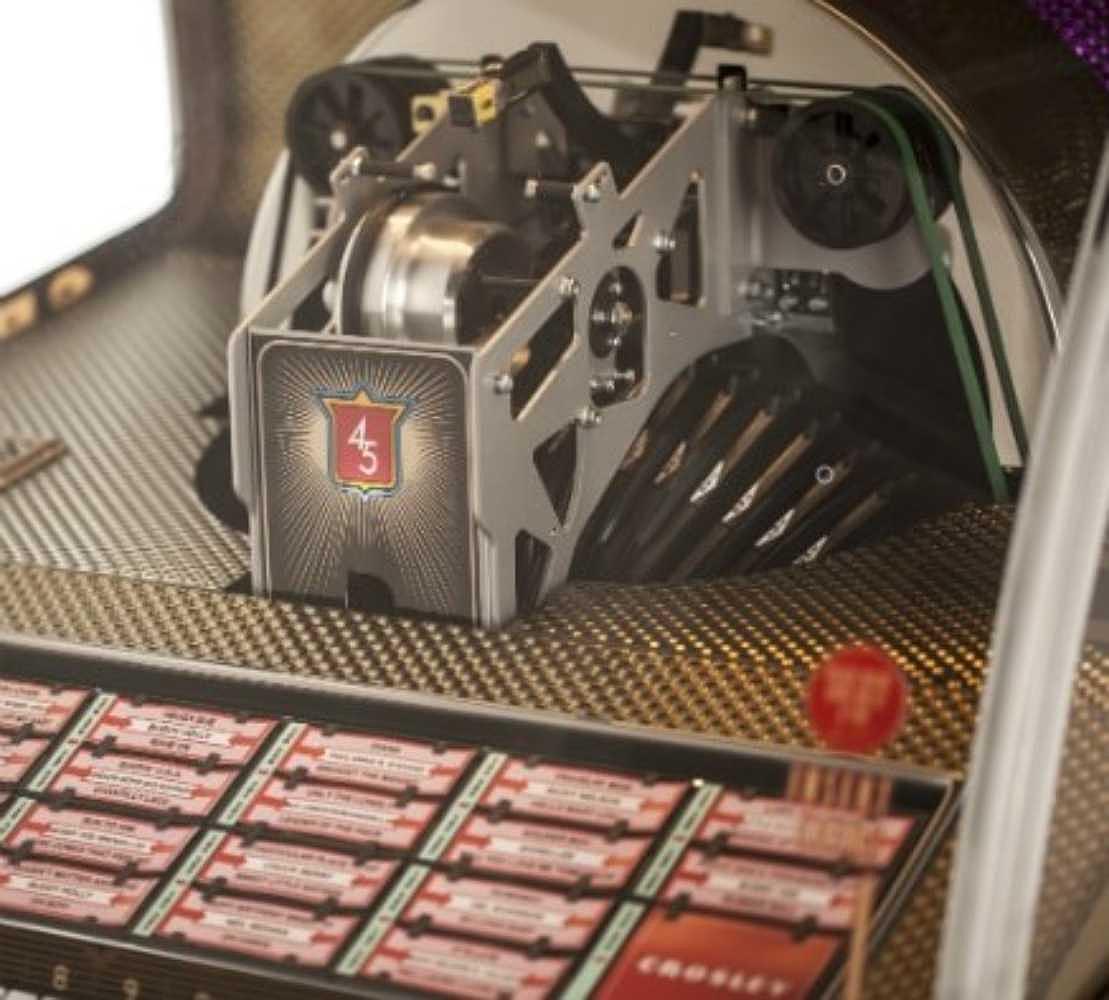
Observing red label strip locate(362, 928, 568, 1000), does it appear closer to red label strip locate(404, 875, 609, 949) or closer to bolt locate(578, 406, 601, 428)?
red label strip locate(404, 875, 609, 949)

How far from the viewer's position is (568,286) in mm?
2238

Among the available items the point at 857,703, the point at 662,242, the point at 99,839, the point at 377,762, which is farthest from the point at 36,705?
the point at 857,703

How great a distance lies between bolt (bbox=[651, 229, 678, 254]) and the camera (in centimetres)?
235

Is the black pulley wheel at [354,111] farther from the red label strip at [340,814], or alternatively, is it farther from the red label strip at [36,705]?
the red label strip at [340,814]

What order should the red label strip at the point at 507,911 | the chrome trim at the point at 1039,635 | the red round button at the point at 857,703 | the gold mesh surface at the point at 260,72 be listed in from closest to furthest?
the chrome trim at the point at 1039,635 → the red round button at the point at 857,703 → the red label strip at the point at 507,911 → the gold mesh surface at the point at 260,72

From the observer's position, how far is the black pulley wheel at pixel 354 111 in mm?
2645

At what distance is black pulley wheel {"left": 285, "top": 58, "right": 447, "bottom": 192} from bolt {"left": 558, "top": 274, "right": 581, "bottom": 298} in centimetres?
43

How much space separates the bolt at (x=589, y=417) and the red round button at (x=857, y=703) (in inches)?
21.2

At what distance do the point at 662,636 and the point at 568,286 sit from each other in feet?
0.97

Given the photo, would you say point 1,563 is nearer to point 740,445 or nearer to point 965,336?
point 740,445

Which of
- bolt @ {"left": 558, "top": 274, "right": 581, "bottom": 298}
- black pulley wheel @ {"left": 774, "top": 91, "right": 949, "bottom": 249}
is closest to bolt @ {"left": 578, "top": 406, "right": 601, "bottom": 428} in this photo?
bolt @ {"left": 558, "top": 274, "right": 581, "bottom": 298}

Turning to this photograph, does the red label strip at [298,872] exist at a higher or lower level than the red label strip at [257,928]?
higher

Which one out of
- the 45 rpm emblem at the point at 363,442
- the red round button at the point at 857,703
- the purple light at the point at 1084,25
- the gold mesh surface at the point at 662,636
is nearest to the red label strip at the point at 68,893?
the gold mesh surface at the point at 662,636

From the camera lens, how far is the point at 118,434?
276 cm
